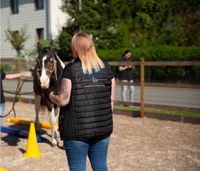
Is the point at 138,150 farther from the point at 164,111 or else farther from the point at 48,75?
the point at 164,111

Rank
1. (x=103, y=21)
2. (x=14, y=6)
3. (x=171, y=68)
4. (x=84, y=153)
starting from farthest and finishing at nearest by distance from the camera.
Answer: (x=14, y=6)
(x=103, y=21)
(x=171, y=68)
(x=84, y=153)

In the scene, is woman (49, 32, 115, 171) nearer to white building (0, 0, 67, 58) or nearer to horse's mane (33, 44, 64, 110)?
horse's mane (33, 44, 64, 110)

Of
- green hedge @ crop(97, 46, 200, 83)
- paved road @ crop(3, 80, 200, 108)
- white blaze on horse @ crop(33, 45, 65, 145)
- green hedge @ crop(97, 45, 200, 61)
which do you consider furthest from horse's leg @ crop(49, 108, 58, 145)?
green hedge @ crop(97, 45, 200, 61)

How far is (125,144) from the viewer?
7.82 metres

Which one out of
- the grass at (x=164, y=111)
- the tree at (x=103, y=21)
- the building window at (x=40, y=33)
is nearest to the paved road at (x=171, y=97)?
the grass at (x=164, y=111)

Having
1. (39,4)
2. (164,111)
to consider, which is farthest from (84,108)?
(39,4)

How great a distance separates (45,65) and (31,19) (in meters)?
27.4

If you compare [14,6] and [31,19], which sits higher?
[14,6]

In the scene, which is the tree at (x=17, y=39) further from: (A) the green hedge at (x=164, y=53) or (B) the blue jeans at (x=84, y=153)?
(B) the blue jeans at (x=84, y=153)

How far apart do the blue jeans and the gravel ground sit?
2.15 m

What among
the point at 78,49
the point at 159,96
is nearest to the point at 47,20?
the point at 159,96

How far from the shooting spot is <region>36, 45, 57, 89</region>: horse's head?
23.2 feet

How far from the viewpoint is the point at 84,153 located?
3.99 m

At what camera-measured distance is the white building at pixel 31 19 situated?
31406 millimetres
